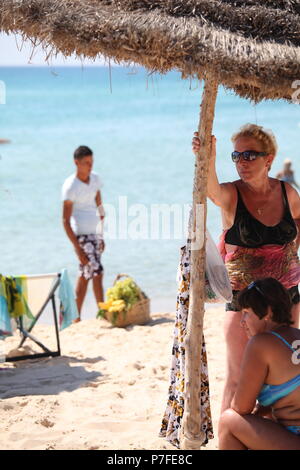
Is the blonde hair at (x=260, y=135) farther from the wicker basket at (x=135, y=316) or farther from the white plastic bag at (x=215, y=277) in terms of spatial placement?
the wicker basket at (x=135, y=316)

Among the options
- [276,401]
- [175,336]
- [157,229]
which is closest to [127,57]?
[175,336]

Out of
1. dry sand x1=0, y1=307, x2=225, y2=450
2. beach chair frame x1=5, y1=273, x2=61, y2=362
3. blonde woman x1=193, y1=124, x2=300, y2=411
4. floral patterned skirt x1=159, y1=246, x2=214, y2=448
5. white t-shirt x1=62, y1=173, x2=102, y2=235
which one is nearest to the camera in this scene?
floral patterned skirt x1=159, y1=246, x2=214, y2=448

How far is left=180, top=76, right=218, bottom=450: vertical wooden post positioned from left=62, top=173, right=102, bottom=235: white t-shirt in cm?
381

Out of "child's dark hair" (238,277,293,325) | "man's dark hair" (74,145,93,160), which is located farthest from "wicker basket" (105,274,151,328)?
"child's dark hair" (238,277,293,325)

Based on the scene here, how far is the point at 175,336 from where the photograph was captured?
11.8 feet

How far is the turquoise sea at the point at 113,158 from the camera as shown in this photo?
34.4 ft

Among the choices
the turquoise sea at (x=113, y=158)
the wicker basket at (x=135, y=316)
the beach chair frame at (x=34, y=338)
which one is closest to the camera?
the beach chair frame at (x=34, y=338)

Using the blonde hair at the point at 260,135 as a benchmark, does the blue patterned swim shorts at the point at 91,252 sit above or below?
below

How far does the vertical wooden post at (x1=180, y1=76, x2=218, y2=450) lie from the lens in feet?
11.0

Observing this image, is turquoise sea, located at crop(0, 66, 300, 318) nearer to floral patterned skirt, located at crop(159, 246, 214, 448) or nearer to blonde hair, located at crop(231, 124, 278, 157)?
blonde hair, located at crop(231, 124, 278, 157)

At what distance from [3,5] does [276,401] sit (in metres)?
2.24

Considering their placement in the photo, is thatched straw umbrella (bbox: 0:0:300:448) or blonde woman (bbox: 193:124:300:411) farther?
blonde woman (bbox: 193:124:300:411)

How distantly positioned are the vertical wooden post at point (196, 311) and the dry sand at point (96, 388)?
45cm

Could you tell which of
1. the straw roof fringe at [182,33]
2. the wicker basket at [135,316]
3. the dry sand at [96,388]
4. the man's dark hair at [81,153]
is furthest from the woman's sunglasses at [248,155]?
the man's dark hair at [81,153]
